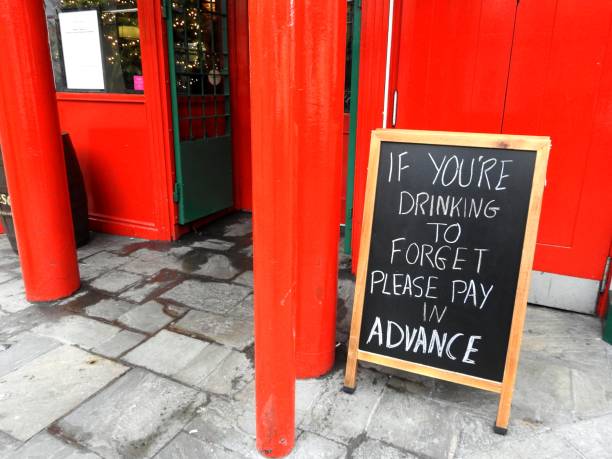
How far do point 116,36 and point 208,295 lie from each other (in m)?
2.58

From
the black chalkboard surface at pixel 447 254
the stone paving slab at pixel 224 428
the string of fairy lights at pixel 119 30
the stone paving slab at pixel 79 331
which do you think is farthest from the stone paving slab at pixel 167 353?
the string of fairy lights at pixel 119 30

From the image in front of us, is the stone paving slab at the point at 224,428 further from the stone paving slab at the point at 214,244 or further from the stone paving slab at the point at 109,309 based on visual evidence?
the stone paving slab at the point at 214,244

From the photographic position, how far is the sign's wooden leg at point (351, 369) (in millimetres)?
2471

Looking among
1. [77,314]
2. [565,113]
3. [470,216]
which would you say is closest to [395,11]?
[565,113]

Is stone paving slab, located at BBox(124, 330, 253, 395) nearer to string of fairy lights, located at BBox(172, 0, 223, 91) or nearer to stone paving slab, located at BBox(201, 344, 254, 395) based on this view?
stone paving slab, located at BBox(201, 344, 254, 395)

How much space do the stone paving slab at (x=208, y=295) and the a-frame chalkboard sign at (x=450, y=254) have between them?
52.3 inches

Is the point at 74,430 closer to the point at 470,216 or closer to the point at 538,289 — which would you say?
the point at 470,216

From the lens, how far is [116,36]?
4395 millimetres

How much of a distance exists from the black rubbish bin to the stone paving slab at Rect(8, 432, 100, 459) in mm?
2616

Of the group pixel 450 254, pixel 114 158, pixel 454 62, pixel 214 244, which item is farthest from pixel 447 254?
pixel 114 158

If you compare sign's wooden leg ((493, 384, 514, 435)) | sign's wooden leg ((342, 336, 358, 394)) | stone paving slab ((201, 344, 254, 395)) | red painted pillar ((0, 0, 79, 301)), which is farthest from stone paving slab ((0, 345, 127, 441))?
sign's wooden leg ((493, 384, 514, 435))

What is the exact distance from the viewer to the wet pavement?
217cm

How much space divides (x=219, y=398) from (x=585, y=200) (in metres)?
2.59

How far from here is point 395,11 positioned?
3.26m
